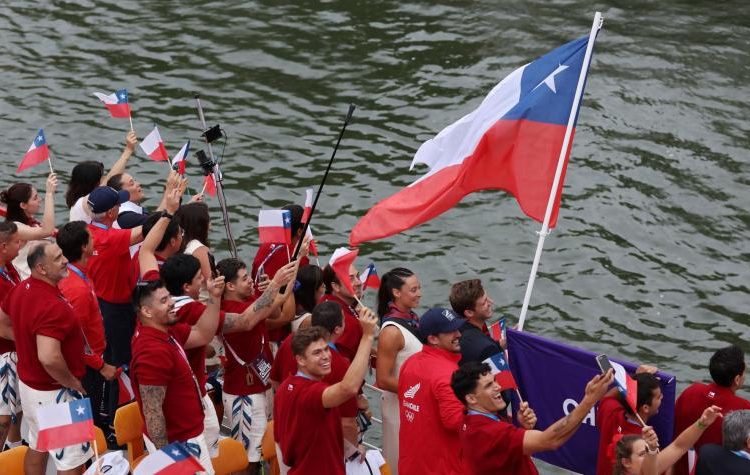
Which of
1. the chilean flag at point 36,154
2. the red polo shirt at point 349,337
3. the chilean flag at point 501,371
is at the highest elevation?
the chilean flag at point 501,371

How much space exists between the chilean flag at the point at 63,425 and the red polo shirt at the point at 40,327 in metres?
0.94

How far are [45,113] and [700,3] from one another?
12.5m

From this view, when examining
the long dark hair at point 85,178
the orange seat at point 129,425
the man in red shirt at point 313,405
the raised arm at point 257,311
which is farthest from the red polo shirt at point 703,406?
the long dark hair at point 85,178

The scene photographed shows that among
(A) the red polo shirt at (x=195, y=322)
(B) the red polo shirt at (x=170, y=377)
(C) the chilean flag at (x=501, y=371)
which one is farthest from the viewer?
(A) the red polo shirt at (x=195, y=322)

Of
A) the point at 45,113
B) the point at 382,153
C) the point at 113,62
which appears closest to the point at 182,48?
the point at 113,62

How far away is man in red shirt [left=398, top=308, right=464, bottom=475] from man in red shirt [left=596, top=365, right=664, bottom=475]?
1.08m

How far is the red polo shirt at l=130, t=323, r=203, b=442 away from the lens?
29.5 ft

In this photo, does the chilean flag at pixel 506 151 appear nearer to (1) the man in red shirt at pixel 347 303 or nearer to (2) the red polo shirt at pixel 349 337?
(1) the man in red shirt at pixel 347 303

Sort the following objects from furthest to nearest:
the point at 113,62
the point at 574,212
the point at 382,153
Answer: the point at 113,62 → the point at 382,153 → the point at 574,212

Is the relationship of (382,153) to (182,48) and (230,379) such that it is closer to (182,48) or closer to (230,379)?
(182,48)

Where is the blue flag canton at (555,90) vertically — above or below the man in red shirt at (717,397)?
above

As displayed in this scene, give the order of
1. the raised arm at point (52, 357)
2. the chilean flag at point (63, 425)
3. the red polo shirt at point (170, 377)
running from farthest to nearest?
the raised arm at point (52, 357) < the red polo shirt at point (170, 377) < the chilean flag at point (63, 425)

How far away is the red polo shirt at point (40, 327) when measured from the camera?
959 centimetres

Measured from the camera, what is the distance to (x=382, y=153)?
2072cm
